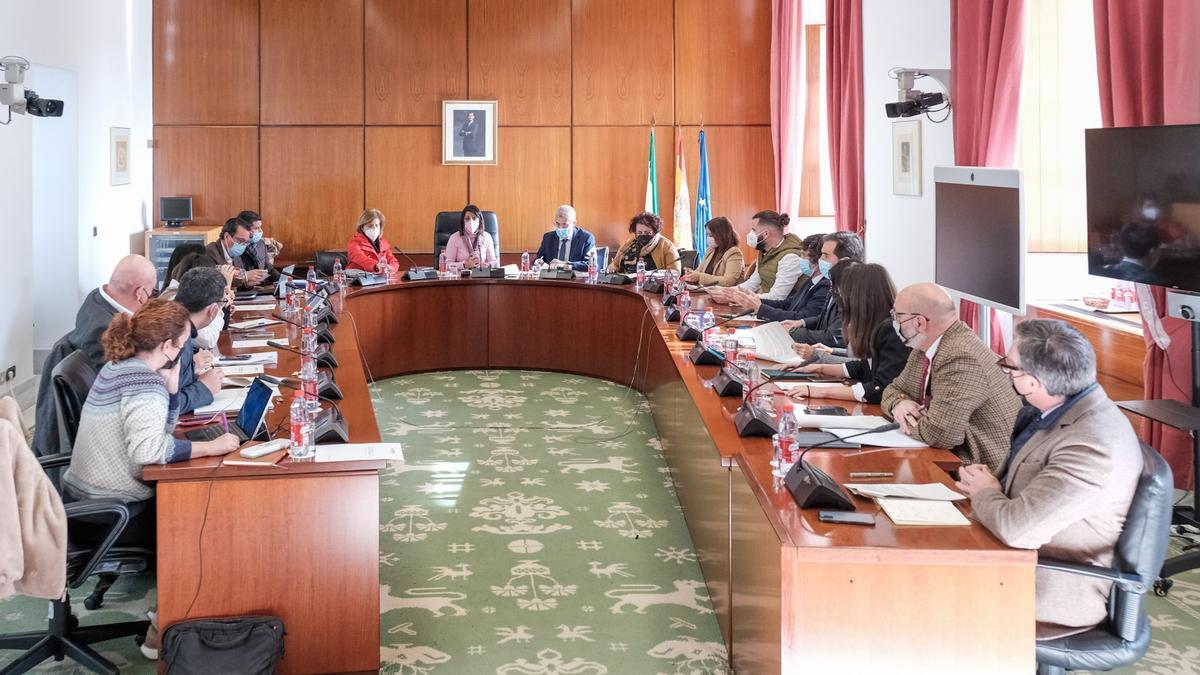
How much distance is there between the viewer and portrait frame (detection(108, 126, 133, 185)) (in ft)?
31.1

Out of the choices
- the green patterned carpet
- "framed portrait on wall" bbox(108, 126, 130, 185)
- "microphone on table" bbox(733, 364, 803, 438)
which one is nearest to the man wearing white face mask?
the green patterned carpet

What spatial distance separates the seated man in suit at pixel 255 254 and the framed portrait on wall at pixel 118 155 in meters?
2.03

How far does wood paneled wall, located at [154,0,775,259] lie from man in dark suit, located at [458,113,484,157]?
0.17 metres

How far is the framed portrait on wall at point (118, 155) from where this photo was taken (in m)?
9.47

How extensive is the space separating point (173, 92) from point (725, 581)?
8620mm

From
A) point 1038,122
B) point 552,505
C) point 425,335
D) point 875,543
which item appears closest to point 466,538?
point 552,505

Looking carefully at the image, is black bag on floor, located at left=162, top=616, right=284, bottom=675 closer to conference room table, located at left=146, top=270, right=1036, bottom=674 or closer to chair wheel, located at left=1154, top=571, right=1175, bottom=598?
conference room table, located at left=146, top=270, right=1036, bottom=674

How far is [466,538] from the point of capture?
467 centimetres

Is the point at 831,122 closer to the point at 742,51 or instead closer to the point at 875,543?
the point at 742,51

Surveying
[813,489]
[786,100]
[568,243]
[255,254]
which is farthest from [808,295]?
[786,100]

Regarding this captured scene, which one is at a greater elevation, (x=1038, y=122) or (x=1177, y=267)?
(x=1038, y=122)

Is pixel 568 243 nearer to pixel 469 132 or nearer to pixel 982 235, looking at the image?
pixel 469 132

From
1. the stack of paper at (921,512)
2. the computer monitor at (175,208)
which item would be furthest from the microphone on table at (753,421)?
the computer monitor at (175,208)

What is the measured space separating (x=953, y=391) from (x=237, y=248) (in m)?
5.49
